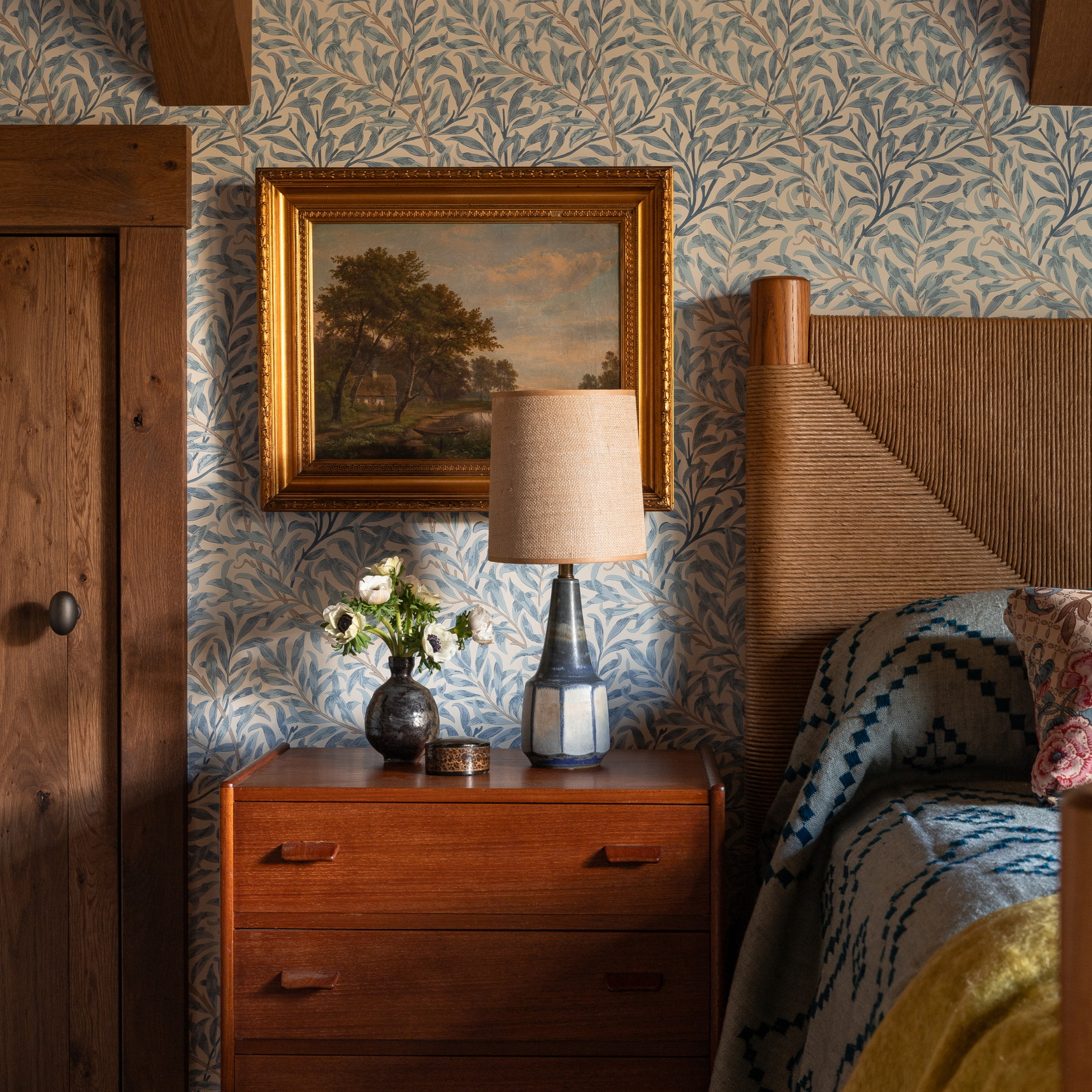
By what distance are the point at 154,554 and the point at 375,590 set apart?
541 millimetres

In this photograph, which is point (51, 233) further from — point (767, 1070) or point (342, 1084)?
point (767, 1070)

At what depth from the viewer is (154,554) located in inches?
78.6

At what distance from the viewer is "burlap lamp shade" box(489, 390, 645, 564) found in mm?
1646

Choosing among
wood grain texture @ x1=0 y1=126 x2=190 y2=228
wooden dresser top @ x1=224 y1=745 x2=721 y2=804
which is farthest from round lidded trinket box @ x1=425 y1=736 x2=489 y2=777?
wood grain texture @ x1=0 y1=126 x2=190 y2=228

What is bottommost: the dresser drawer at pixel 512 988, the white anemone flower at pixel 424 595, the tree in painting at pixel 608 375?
the dresser drawer at pixel 512 988

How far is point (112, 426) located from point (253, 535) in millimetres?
365

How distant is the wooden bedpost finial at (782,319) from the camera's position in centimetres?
190

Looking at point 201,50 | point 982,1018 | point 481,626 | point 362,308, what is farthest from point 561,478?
point 201,50

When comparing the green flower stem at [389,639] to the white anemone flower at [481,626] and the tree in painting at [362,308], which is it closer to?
the white anemone flower at [481,626]

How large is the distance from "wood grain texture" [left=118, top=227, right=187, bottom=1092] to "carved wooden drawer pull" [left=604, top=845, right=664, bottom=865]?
0.92 m

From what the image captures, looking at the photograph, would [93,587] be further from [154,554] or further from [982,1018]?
[982,1018]

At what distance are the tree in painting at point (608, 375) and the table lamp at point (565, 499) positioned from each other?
266 millimetres

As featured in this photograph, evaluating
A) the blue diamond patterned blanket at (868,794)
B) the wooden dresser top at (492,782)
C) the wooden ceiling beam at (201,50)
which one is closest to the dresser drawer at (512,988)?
the blue diamond patterned blanket at (868,794)

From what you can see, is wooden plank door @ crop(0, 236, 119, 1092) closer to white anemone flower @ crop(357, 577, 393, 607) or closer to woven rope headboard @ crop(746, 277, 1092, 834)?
white anemone flower @ crop(357, 577, 393, 607)
